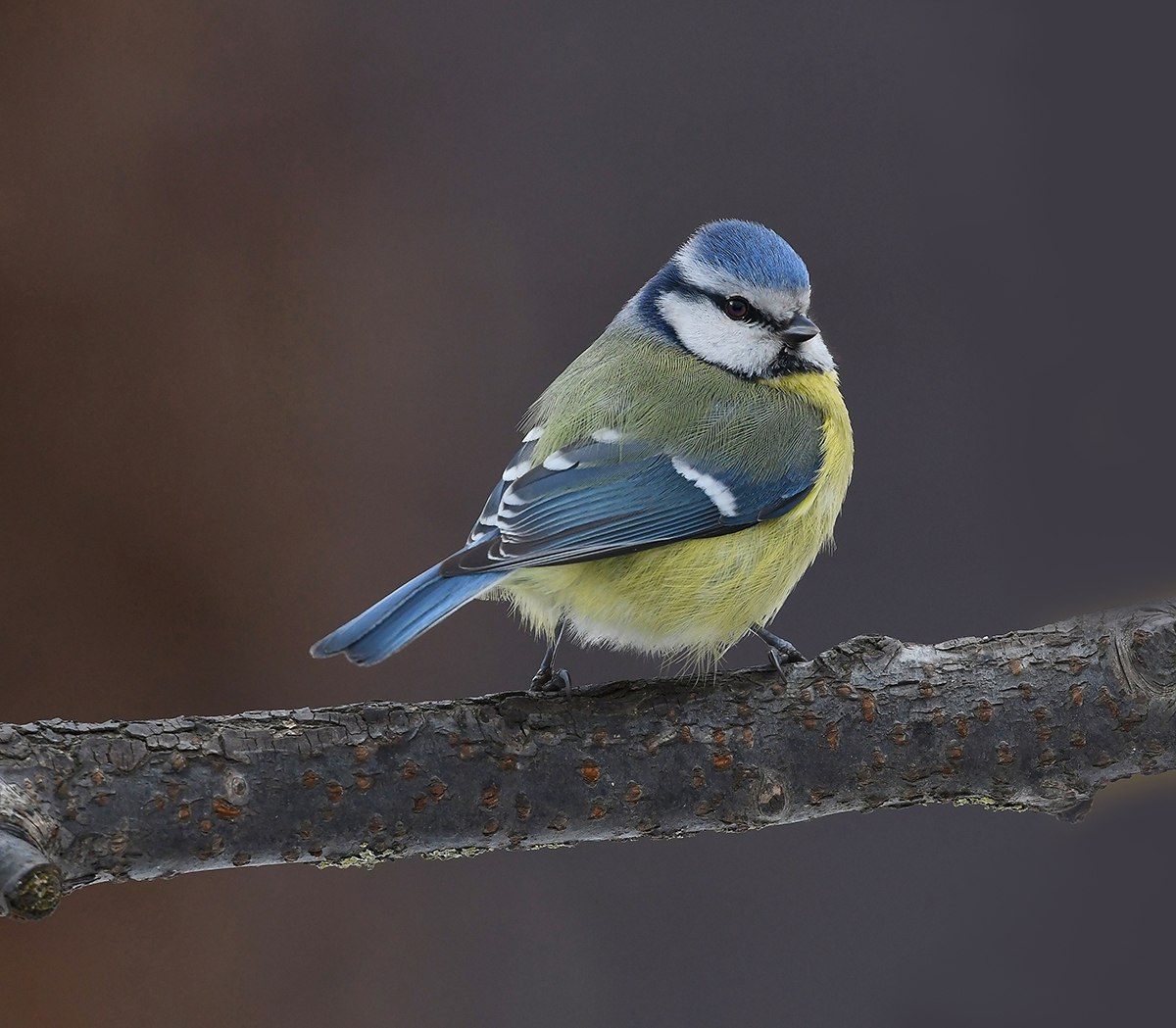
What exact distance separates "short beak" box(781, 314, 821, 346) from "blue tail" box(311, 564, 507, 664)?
0.40 m

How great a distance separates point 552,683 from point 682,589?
129mm

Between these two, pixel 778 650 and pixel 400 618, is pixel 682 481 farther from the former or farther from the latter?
pixel 400 618

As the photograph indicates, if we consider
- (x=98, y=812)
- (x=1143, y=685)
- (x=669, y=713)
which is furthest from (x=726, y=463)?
(x=98, y=812)

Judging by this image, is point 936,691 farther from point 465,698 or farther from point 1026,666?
point 465,698

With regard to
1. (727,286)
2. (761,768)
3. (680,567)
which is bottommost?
(761,768)

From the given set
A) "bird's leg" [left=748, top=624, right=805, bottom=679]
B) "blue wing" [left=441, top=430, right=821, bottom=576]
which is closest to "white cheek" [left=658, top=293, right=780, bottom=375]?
"blue wing" [left=441, top=430, right=821, bottom=576]

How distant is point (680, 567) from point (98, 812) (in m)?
0.46

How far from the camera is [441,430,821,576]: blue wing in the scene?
0.91 meters

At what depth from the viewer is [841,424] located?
1.12 meters

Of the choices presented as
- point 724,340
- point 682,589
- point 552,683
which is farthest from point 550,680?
point 724,340

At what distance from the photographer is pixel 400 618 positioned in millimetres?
812

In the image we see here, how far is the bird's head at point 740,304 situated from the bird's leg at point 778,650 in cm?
24

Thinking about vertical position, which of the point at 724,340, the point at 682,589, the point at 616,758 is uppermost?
the point at 724,340

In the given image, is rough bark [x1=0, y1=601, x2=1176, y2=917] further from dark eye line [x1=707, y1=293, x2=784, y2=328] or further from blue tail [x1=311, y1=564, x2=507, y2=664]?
dark eye line [x1=707, y1=293, x2=784, y2=328]
